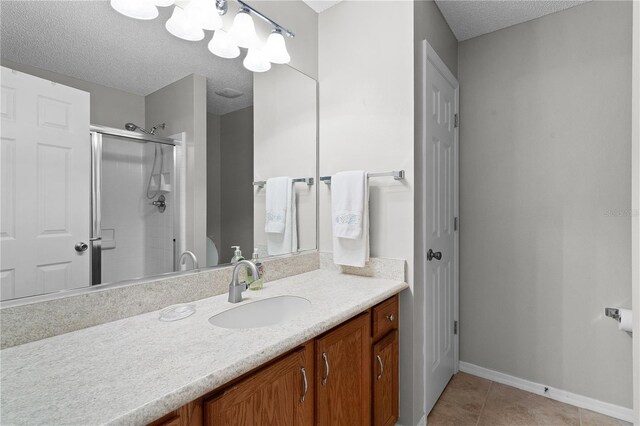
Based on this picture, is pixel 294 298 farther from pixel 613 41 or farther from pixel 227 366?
pixel 613 41

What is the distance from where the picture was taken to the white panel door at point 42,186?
2.80ft

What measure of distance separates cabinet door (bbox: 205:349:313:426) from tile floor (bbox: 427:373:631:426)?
1205 mm

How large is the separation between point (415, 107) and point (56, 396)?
1705mm

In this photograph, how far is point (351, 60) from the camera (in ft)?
6.05

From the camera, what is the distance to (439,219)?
1981 mm

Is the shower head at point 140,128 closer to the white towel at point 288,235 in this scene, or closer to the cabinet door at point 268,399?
the white towel at point 288,235

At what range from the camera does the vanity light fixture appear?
3.74 feet

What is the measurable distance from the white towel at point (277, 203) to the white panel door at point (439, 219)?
0.77 m

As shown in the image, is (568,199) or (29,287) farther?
(568,199)

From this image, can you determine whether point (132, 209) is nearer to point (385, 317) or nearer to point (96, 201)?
point (96, 201)

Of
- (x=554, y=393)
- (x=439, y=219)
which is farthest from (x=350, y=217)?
(x=554, y=393)

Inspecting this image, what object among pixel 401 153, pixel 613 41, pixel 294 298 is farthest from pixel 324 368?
pixel 613 41

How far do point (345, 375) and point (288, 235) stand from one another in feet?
2.67

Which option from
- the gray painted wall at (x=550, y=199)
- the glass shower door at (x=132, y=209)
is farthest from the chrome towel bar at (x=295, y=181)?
the gray painted wall at (x=550, y=199)
